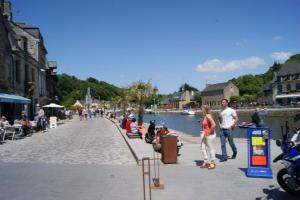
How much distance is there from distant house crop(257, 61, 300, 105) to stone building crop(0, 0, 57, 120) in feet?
207

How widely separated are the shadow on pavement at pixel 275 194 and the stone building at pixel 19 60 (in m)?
24.6

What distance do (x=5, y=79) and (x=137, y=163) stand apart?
21.8m

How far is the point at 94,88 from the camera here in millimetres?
174375

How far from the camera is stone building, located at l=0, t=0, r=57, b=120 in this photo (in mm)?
30592

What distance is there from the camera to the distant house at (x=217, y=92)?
441 ft

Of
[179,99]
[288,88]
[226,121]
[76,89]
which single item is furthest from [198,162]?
[179,99]

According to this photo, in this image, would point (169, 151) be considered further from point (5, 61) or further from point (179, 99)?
point (179, 99)

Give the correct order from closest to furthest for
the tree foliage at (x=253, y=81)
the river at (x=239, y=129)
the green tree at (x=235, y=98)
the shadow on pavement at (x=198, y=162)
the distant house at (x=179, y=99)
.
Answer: the shadow on pavement at (x=198, y=162)
the river at (x=239, y=129)
the green tree at (x=235, y=98)
the tree foliage at (x=253, y=81)
the distant house at (x=179, y=99)

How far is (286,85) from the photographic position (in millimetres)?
96312

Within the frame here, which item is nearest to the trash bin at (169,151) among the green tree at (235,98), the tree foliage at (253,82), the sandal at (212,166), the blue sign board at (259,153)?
the sandal at (212,166)

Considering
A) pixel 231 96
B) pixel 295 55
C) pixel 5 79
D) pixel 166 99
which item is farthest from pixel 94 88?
pixel 5 79

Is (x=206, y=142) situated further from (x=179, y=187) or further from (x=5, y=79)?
(x=5, y=79)

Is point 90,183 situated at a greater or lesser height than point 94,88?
lesser

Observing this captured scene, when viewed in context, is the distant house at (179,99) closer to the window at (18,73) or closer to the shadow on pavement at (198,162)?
the window at (18,73)
